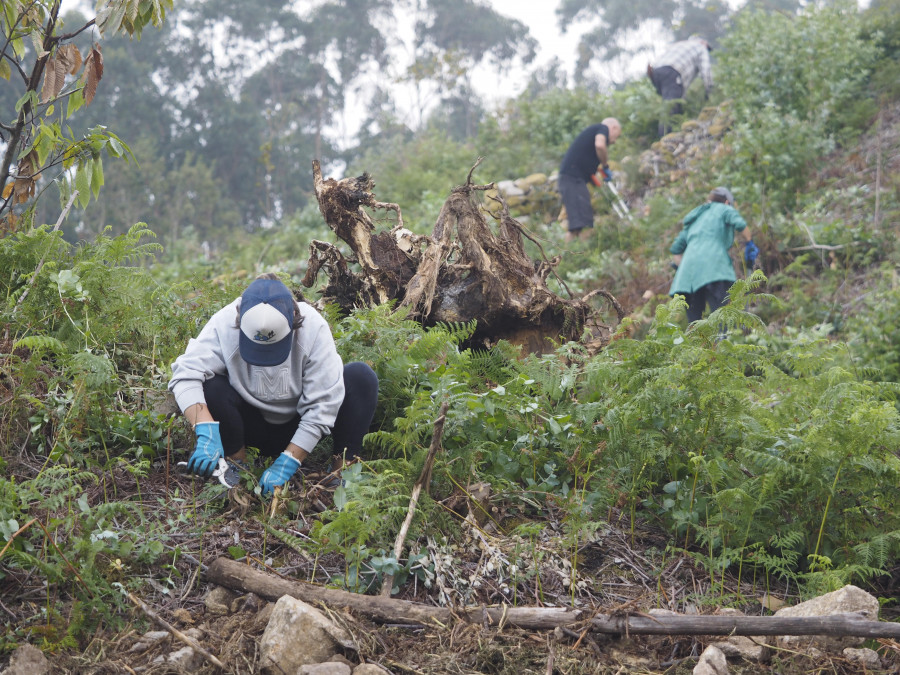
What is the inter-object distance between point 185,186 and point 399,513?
82.6ft

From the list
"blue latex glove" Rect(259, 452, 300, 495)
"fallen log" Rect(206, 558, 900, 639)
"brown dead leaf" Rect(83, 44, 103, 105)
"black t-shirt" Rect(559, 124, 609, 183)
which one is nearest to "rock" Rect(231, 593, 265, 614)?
"fallen log" Rect(206, 558, 900, 639)

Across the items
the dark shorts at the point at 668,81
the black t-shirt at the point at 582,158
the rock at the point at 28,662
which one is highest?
the dark shorts at the point at 668,81

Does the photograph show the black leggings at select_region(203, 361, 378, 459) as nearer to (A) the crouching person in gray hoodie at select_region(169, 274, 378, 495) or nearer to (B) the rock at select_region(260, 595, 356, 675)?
(A) the crouching person in gray hoodie at select_region(169, 274, 378, 495)

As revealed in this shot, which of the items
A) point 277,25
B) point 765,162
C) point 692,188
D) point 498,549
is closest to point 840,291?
point 765,162

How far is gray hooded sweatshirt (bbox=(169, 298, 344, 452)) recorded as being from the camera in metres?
3.60

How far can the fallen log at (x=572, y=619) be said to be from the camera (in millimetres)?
2754

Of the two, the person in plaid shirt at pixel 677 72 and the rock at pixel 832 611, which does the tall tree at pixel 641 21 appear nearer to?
the person in plaid shirt at pixel 677 72

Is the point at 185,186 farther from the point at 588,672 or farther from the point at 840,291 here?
the point at 588,672

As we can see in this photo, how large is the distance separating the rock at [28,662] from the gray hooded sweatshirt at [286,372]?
1261mm

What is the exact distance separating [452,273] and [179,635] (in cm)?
336

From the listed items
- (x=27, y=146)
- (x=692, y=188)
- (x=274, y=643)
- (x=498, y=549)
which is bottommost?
(x=274, y=643)

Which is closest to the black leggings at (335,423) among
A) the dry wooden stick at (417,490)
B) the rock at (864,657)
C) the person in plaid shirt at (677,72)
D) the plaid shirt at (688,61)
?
the dry wooden stick at (417,490)

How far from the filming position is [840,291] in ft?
28.8

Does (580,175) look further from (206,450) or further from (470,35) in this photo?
(470,35)
